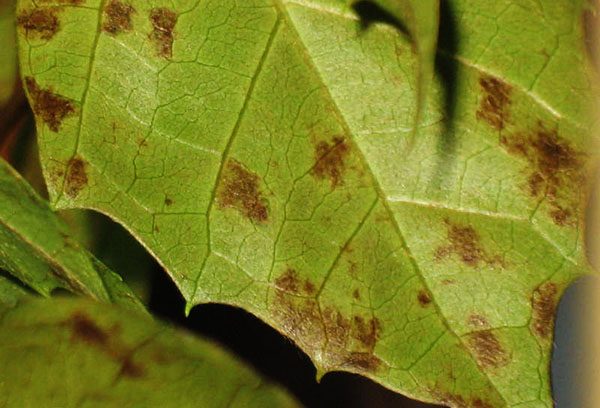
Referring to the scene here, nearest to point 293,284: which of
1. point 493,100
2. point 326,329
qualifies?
point 326,329

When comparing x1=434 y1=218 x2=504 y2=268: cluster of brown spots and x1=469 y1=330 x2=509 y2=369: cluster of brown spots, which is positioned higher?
x1=434 y1=218 x2=504 y2=268: cluster of brown spots

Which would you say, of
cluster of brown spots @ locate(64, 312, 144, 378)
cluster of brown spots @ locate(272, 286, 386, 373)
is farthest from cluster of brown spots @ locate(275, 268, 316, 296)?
cluster of brown spots @ locate(64, 312, 144, 378)

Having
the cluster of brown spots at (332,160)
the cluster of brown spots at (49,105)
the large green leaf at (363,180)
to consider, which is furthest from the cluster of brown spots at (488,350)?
the cluster of brown spots at (49,105)

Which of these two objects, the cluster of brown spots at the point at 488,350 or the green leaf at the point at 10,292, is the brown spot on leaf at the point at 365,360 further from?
the green leaf at the point at 10,292

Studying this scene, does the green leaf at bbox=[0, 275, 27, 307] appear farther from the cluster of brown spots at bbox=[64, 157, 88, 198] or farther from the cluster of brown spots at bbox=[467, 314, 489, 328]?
the cluster of brown spots at bbox=[467, 314, 489, 328]

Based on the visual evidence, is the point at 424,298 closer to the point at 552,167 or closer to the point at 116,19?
the point at 552,167

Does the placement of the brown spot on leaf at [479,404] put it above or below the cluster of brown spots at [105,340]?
above
